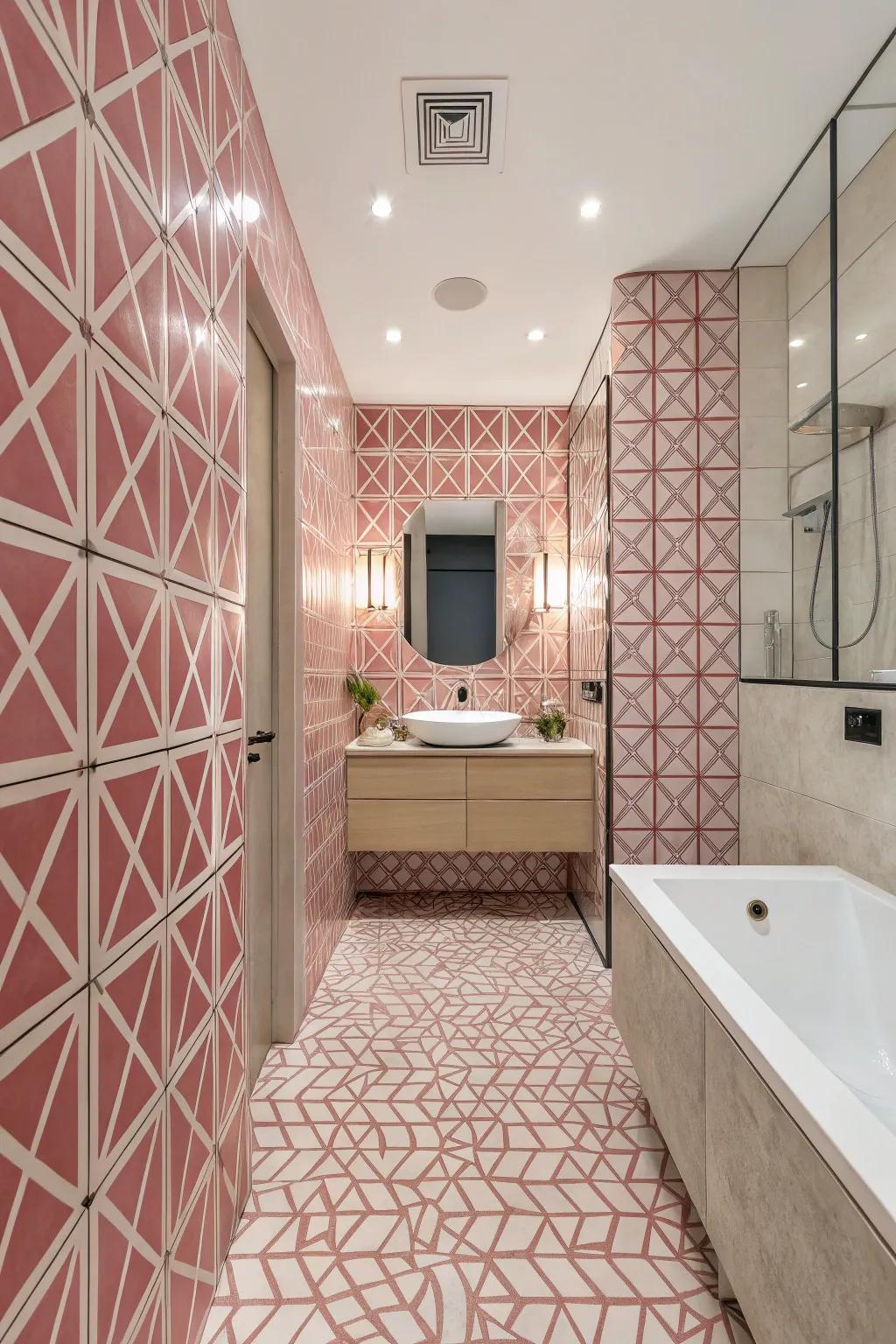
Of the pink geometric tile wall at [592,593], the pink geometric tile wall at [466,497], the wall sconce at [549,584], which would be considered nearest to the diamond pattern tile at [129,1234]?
the pink geometric tile wall at [592,593]

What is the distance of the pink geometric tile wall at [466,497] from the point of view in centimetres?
373

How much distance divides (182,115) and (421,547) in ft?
8.57

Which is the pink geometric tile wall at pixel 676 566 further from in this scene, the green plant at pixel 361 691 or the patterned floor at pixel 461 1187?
the green plant at pixel 361 691

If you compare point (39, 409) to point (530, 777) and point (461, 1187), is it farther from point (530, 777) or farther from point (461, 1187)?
point (530, 777)

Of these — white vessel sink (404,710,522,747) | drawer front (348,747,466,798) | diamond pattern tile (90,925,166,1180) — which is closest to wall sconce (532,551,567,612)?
white vessel sink (404,710,522,747)

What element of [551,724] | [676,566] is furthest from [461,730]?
[676,566]

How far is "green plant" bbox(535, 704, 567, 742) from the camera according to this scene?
11.0 feet

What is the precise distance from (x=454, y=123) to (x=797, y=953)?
7.58 feet

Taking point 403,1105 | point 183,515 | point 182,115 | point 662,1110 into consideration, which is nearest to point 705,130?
point 182,115

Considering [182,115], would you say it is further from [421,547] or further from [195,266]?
[421,547]

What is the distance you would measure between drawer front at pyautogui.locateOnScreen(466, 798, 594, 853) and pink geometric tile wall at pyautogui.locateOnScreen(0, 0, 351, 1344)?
1.77 meters

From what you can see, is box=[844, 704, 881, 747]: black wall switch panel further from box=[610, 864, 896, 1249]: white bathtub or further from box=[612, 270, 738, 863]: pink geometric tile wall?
box=[612, 270, 738, 863]: pink geometric tile wall

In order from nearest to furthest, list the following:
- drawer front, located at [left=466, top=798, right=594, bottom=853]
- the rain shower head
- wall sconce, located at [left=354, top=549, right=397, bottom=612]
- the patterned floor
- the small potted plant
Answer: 1. the patterned floor
2. the rain shower head
3. drawer front, located at [left=466, top=798, right=594, bottom=853]
4. the small potted plant
5. wall sconce, located at [left=354, top=549, right=397, bottom=612]

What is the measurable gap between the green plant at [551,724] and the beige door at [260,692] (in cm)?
156
